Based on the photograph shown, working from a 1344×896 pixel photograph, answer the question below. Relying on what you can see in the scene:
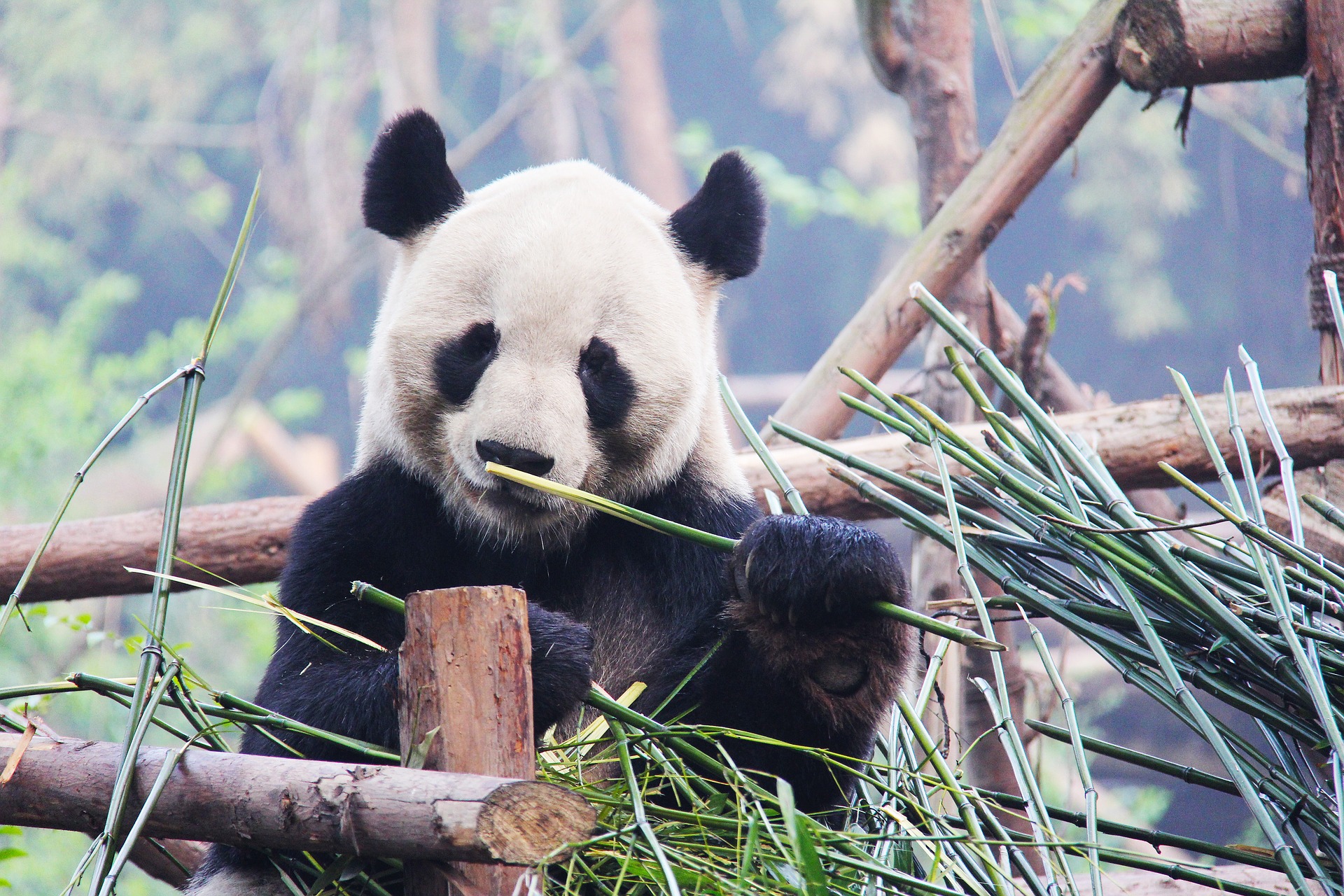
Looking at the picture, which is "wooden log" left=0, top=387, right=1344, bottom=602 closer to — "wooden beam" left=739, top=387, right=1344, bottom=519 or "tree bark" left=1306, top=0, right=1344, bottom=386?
"wooden beam" left=739, top=387, right=1344, bottom=519

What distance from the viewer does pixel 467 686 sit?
1469 mm

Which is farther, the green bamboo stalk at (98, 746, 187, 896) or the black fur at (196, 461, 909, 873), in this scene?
the black fur at (196, 461, 909, 873)

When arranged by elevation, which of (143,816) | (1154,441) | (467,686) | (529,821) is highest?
(1154,441)

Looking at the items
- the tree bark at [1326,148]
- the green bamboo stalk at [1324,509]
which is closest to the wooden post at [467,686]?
the green bamboo stalk at [1324,509]

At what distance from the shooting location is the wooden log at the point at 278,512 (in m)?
3.19

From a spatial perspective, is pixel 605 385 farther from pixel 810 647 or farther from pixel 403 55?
pixel 403 55

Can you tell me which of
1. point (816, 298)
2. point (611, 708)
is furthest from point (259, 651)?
point (816, 298)

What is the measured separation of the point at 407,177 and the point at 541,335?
23.6 inches

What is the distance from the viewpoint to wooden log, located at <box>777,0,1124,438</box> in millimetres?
3689

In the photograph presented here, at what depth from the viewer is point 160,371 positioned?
12406mm

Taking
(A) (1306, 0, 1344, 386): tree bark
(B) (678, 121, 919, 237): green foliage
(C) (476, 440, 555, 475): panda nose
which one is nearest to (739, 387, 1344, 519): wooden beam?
(A) (1306, 0, 1344, 386): tree bark

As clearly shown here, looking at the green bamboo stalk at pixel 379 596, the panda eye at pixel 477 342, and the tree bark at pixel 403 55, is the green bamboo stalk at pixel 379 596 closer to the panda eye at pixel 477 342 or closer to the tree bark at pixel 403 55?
the panda eye at pixel 477 342

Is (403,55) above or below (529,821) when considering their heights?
above

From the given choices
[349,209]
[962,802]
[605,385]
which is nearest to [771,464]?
[605,385]
